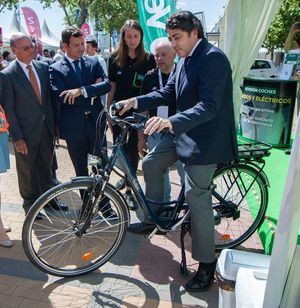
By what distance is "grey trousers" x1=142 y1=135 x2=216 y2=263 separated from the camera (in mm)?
2799

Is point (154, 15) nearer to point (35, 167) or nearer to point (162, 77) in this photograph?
point (162, 77)

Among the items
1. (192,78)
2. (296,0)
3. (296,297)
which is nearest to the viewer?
(296,297)

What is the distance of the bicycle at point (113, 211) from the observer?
2.86m

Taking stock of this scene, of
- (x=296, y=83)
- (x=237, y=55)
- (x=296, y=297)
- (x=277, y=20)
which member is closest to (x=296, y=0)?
(x=277, y=20)

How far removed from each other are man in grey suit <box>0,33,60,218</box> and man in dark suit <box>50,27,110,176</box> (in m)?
0.16

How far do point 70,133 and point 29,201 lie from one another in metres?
1.03

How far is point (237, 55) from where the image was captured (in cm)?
557

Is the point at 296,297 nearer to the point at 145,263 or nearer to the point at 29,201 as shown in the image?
the point at 145,263

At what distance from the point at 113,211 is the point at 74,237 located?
0.51 m

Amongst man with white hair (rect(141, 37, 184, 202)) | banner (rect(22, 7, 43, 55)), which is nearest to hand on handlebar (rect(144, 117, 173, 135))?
man with white hair (rect(141, 37, 184, 202))

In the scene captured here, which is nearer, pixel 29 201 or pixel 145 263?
pixel 145 263

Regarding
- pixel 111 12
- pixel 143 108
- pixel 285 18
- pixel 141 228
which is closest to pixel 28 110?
pixel 143 108

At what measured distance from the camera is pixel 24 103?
12.1 ft

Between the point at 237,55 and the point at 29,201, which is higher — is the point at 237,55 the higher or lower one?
the higher one
